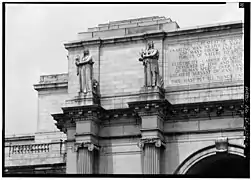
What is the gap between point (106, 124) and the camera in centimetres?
3750

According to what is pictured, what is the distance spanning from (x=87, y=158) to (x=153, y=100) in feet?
9.85

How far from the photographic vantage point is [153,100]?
36.2 m

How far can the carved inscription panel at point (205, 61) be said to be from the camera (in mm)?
36656

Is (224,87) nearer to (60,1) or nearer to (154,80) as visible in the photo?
(154,80)

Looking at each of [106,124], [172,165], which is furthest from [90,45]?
[172,165]

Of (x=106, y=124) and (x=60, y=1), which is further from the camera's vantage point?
(x=106, y=124)

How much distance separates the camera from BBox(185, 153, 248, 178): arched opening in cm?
3432

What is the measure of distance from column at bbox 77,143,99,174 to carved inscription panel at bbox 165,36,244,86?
3388 millimetres

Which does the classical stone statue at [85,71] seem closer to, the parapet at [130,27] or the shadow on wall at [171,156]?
the parapet at [130,27]

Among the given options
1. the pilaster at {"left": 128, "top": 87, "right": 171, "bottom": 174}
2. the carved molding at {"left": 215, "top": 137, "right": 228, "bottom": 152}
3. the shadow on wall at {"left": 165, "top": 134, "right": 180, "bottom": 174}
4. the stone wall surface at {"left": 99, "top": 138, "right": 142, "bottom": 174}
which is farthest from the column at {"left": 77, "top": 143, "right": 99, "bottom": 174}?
the carved molding at {"left": 215, "top": 137, "right": 228, "bottom": 152}

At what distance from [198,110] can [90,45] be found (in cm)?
470

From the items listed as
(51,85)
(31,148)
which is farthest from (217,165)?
(51,85)

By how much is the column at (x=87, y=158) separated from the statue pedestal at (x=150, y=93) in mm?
2417

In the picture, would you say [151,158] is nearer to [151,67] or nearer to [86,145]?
[86,145]
